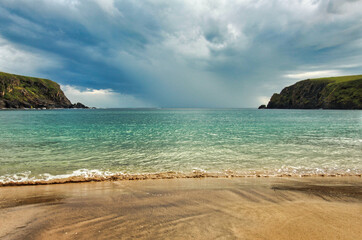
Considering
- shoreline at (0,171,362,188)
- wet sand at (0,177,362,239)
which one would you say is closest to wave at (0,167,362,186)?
shoreline at (0,171,362,188)

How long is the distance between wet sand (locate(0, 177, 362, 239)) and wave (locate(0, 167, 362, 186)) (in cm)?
74

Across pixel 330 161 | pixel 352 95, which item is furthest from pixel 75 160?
pixel 352 95

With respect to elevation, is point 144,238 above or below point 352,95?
below

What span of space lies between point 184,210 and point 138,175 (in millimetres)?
5160

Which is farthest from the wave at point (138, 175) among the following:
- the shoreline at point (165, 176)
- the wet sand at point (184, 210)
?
the wet sand at point (184, 210)

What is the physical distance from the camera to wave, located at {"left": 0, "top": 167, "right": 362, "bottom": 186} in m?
9.68

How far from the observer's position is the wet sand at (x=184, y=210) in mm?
4949

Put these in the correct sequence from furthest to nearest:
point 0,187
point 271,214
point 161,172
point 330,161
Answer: point 330,161, point 161,172, point 0,187, point 271,214

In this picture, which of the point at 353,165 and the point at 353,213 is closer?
the point at 353,213

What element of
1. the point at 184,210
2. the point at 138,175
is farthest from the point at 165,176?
the point at 184,210

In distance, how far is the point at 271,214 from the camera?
5.96m

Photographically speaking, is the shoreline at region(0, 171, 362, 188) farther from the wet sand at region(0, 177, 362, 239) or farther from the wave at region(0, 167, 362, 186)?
the wet sand at region(0, 177, 362, 239)

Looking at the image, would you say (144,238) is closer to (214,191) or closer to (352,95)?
(214,191)

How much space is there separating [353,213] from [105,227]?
7965mm
